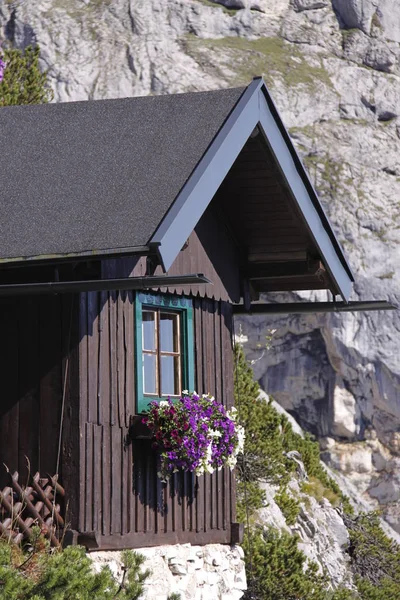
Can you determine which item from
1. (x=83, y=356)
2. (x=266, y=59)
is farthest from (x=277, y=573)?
(x=266, y=59)

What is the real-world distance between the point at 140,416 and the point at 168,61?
70.2 meters

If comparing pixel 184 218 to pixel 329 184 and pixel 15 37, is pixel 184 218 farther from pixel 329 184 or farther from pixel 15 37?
pixel 15 37

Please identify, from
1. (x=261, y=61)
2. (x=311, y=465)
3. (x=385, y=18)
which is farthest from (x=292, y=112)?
(x=311, y=465)

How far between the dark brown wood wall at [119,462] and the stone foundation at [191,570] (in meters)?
0.11

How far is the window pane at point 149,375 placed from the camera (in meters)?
10.8

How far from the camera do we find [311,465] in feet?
85.4

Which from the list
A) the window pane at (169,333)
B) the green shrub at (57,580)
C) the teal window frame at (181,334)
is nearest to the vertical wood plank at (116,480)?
the teal window frame at (181,334)

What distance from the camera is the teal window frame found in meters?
10.5

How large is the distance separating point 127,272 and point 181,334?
134cm

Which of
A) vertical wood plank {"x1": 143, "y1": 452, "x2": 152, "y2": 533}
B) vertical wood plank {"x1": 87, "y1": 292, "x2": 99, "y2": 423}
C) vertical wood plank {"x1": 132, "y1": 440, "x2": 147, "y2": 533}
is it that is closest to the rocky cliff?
vertical wood plank {"x1": 143, "y1": 452, "x2": 152, "y2": 533}

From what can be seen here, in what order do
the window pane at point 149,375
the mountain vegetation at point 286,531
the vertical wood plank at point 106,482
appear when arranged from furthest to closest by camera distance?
the mountain vegetation at point 286,531
the window pane at point 149,375
the vertical wood plank at point 106,482

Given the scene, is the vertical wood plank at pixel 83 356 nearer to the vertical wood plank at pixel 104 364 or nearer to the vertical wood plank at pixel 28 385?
the vertical wood plank at pixel 104 364

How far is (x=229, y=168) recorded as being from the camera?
10.3 metres

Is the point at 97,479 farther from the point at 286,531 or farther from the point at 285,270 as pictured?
the point at 286,531
